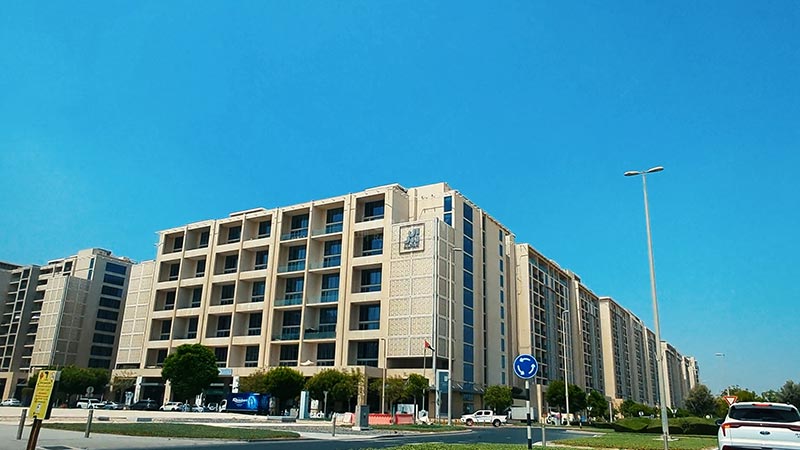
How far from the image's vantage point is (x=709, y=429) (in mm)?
39875

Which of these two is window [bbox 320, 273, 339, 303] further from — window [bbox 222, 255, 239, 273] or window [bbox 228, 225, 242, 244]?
window [bbox 228, 225, 242, 244]

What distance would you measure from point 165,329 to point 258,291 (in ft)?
59.2

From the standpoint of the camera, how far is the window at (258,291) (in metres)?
80.3

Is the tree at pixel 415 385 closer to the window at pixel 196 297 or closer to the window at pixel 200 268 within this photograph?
the window at pixel 196 297

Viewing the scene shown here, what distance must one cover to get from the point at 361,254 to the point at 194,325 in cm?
2880

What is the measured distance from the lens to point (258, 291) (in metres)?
81.4

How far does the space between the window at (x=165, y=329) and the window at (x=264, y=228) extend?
19.4 m

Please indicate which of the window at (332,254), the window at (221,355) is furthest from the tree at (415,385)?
the window at (221,355)

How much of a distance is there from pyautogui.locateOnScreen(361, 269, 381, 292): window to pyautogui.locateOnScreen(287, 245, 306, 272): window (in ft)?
27.5

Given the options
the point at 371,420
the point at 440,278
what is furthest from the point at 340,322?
the point at 371,420

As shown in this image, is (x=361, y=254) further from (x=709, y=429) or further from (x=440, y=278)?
(x=709, y=429)

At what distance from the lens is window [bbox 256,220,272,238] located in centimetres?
8412

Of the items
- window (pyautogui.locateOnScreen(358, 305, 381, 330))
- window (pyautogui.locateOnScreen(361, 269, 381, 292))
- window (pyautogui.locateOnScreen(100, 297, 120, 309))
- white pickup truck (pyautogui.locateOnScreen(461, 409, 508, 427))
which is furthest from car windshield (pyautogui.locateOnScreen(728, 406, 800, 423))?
window (pyautogui.locateOnScreen(100, 297, 120, 309))

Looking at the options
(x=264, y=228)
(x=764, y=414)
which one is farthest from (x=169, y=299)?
(x=764, y=414)
